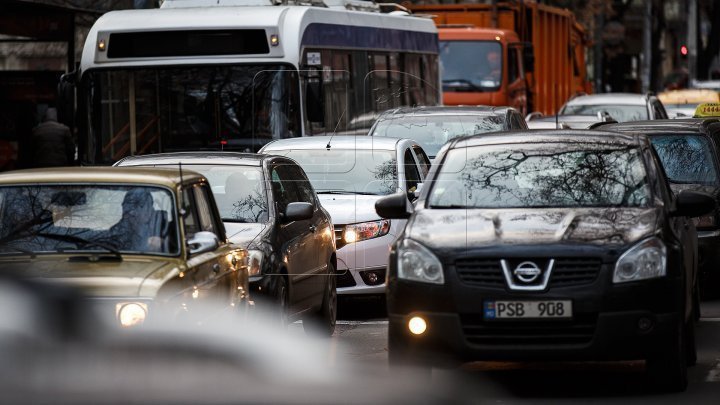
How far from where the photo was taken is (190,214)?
32.1 ft

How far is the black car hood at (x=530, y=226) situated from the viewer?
985 cm

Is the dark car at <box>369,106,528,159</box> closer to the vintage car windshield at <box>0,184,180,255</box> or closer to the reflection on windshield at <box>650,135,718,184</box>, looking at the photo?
the reflection on windshield at <box>650,135,718,184</box>

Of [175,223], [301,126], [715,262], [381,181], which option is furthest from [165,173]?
[301,126]

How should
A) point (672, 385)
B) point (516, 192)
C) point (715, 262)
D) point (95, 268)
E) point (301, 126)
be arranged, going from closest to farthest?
1. point (95, 268)
2. point (672, 385)
3. point (516, 192)
4. point (715, 262)
5. point (301, 126)

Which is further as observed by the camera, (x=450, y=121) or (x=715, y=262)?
(x=450, y=121)

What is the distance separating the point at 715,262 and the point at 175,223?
7627 mm

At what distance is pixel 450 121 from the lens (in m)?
19.3

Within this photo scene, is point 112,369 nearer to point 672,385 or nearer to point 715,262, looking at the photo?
point 672,385

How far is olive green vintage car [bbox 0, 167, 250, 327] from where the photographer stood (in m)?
8.61

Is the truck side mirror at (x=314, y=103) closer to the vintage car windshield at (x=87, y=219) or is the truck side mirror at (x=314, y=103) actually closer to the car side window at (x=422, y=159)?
the car side window at (x=422, y=159)

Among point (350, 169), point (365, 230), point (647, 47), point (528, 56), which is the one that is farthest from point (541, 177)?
point (647, 47)

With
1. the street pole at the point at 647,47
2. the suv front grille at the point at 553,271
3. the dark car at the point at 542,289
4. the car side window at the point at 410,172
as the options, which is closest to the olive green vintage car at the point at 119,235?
the dark car at the point at 542,289

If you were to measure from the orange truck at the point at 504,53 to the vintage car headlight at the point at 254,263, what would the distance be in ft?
61.7

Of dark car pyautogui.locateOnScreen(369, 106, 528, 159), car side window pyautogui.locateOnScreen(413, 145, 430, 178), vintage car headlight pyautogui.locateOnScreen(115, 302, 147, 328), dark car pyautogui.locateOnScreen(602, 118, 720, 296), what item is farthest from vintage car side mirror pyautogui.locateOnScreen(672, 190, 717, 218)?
dark car pyautogui.locateOnScreen(369, 106, 528, 159)
